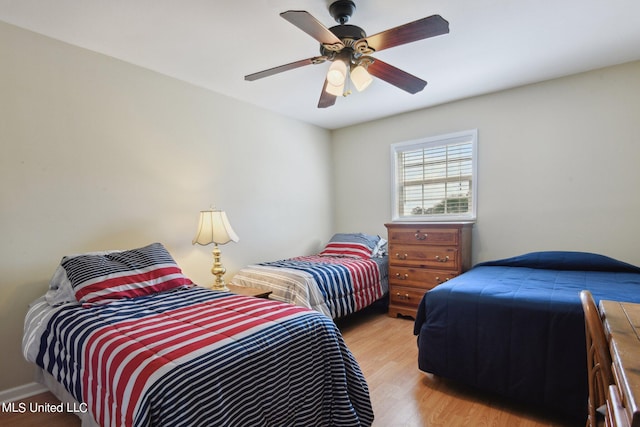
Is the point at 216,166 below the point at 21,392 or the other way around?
the other way around

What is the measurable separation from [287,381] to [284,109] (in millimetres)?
2994

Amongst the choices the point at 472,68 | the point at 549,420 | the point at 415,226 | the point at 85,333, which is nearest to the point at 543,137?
the point at 472,68

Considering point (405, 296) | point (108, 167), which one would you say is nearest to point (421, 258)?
point (405, 296)

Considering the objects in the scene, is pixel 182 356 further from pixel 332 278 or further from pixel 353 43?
pixel 332 278

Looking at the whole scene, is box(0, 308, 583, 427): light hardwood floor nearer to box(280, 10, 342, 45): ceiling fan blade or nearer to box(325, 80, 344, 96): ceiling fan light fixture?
box(325, 80, 344, 96): ceiling fan light fixture

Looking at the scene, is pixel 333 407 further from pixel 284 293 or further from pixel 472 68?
pixel 472 68

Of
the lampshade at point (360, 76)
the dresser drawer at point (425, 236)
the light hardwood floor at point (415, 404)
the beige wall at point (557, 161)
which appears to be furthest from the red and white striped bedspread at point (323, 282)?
the lampshade at point (360, 76)

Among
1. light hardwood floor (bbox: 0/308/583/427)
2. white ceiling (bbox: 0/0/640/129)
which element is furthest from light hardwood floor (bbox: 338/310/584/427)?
white ceiling (bbox: 0/0/640/129)

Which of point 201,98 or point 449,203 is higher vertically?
point 201,98

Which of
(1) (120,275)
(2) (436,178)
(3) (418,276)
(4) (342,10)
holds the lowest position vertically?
(3) (418,276)

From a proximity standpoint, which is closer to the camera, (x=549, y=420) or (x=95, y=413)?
(x=95, y=413)

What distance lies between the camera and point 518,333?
1771 millimetres

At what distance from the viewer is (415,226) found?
10.7ft

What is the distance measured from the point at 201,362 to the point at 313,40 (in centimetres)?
203
